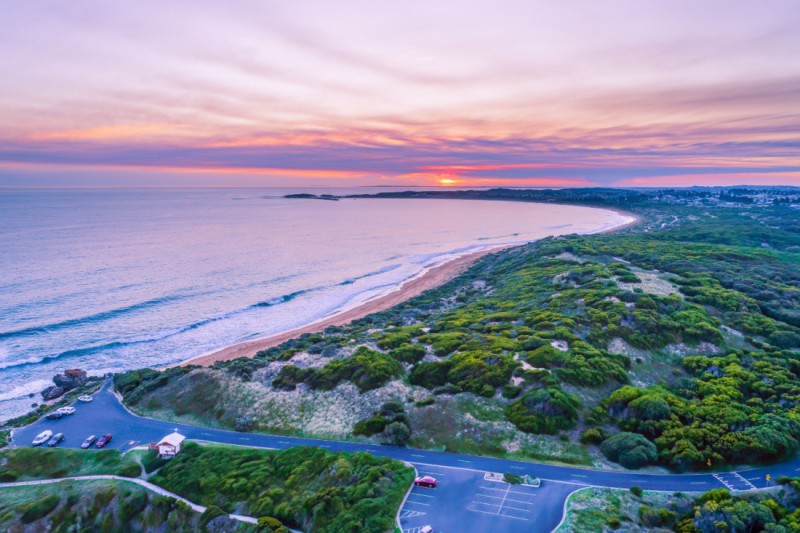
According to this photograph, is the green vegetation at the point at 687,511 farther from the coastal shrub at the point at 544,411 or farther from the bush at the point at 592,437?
the coastal shrub at the point at 544,411

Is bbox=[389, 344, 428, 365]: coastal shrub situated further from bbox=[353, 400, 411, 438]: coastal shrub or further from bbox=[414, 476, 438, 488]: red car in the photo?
bbox=[414, 476, 438, 488]: red car

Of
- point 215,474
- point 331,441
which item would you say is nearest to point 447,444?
point 331,441

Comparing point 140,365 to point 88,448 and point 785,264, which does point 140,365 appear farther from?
point 785,264

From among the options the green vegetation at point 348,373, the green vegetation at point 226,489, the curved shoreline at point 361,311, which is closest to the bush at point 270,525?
the green vegetation at point 226,489

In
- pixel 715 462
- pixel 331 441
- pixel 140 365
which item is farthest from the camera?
pixel 140 365

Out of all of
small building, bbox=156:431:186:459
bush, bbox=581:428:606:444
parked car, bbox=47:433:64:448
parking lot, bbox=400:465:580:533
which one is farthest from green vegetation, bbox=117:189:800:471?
parked car, bbox=47:433:64:448

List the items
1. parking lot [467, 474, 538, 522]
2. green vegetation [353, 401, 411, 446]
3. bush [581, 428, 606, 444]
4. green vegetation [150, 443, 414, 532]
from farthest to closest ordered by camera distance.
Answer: green vegetation [353, 401, 411, 446] → bush [581, 428, 606, 444] → green vegetation [150, 443, 414, 532] → parking lot [467, 474, 538, 522]
